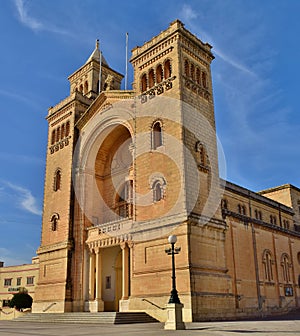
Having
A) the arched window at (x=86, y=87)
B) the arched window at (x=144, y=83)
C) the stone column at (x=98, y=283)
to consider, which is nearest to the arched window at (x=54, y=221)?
the stone column at (x=98, y=283)

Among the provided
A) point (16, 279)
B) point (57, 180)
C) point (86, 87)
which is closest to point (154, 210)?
point (57, 180)

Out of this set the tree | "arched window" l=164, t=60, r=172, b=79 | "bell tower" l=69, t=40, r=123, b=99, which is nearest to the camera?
"arched window" l=164, t=60, r=172, b=79

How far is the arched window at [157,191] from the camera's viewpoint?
Result: 78.3ft

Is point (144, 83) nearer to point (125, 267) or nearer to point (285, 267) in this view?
point (125, 267)

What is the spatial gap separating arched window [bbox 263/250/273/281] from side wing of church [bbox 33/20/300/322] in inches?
6.0

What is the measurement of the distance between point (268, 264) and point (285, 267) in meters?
3.21

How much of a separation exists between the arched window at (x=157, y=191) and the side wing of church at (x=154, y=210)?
68mm

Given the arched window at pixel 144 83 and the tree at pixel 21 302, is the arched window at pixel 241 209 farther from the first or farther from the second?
the tree at pixel 21 302

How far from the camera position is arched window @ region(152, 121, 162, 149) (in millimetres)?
25312

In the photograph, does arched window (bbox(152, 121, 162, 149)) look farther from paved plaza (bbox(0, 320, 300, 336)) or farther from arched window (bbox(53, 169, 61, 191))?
paved plaza (bbox(0, 320, 300, 336))

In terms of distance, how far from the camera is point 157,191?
954 inches

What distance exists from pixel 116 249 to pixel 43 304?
23.5 feet

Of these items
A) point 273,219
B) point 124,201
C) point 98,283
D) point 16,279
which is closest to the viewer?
point 98,283

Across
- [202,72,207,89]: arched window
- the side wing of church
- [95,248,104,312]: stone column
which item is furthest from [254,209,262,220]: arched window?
[95,248,104,312]: stone column
